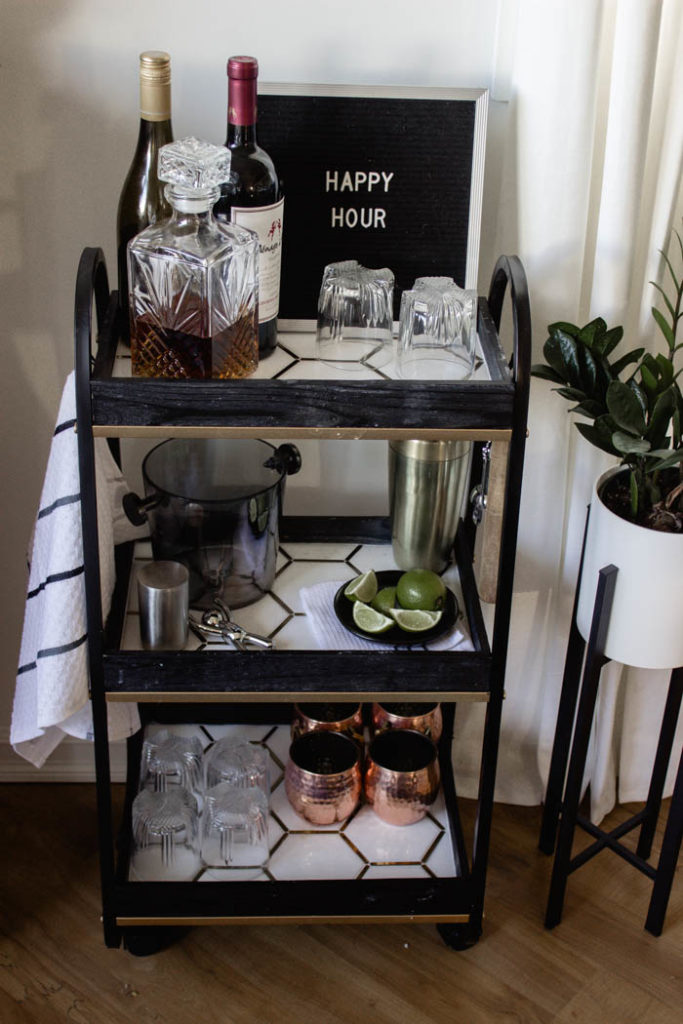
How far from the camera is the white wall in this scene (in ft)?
5.15

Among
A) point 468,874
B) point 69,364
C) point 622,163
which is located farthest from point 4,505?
point 622,163

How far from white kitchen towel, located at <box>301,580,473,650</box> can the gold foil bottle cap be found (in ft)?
2.26

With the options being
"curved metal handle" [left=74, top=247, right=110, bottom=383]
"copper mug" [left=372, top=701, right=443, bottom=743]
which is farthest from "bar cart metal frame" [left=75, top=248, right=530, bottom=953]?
"copper mug" [left=372, top=701, right=443, bottom=743]

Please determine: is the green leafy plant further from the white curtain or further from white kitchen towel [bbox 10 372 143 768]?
white kitchen towel [bbox 10 372 143 768]

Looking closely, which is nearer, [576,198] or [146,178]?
[146,178]

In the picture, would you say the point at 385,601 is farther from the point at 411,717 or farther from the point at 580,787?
the point at 580,787

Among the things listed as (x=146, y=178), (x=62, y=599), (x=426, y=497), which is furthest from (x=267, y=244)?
(x=62, y=599)

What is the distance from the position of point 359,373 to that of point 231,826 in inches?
29.2

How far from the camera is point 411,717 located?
1888mm

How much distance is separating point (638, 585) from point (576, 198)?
0.54 m

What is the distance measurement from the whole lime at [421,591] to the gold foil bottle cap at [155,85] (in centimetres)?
69

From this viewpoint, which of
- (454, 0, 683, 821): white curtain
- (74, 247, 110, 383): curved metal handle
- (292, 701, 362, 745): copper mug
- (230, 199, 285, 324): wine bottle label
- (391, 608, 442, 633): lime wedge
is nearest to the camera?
(74, 247, 110, 383): curved metal handle

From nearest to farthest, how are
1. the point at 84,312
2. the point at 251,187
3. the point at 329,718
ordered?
the point at 84,312, the point at 251,187, the point at 329,718

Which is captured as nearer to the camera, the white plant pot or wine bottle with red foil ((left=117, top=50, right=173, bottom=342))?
wine bottle with red foil ((left=117, top=50, right=173, bottom=342))
